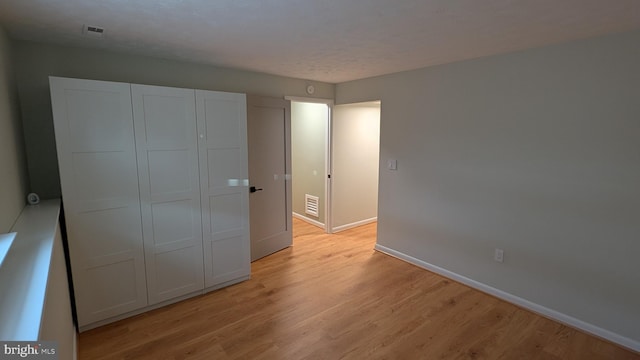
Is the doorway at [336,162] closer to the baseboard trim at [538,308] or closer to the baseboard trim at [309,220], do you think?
the baseboard trim at [309,220]

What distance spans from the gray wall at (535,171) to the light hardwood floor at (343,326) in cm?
33

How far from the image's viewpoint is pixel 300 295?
3.09 m

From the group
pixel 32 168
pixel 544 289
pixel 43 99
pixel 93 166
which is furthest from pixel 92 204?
pixel 544 289

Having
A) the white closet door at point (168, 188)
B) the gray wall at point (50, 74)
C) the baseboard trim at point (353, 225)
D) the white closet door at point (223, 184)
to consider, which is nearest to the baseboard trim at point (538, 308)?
the baseboard trim at point (353, 225)

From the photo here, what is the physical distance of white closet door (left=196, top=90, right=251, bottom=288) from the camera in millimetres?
2959

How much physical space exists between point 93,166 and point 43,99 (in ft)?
2.51

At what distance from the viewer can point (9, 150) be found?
6.42ft

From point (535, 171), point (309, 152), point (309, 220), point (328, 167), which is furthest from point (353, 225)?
point (535, 171)

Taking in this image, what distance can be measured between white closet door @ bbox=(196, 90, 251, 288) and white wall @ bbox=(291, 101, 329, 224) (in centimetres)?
190

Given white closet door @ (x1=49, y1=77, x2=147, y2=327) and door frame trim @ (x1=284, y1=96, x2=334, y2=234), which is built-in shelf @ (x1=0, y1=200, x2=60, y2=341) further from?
door frame trim @ (x1=284, y1=96, x2=334, y2=234)

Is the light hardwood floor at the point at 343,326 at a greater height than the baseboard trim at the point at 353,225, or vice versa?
the baseboard trim at the point at 353,225

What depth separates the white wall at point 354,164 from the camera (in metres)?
4.82

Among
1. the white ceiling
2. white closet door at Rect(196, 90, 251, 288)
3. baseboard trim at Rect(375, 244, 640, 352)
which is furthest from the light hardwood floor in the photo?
the white ceiling

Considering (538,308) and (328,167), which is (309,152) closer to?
(328,167)
